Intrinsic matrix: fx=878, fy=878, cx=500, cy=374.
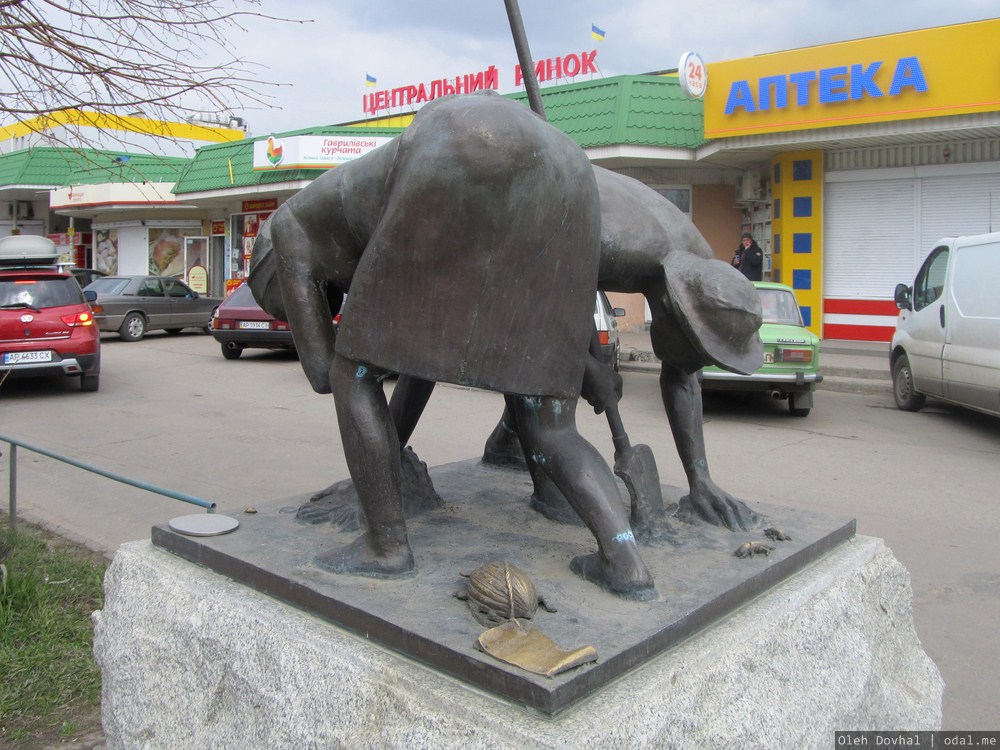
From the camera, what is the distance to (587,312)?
2.29 metres

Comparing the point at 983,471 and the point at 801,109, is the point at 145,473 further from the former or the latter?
the point at 801,109

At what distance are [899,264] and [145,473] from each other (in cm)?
1120

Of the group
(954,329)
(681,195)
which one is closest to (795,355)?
(954,329)

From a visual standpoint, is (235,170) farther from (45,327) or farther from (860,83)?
(860,83)

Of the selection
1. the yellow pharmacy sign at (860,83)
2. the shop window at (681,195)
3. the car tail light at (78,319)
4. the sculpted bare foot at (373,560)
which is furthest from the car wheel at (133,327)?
the sculpted bare foot at (373,560)

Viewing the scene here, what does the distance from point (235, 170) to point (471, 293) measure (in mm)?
20061

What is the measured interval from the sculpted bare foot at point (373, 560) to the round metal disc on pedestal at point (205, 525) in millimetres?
463

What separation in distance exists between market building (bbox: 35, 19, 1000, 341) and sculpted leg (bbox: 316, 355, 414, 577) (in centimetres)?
1072

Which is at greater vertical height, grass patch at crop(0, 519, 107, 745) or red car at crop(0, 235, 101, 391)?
red car at crop(0, 235, 101, 391)

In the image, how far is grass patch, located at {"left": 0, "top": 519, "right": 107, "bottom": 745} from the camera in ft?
9.87

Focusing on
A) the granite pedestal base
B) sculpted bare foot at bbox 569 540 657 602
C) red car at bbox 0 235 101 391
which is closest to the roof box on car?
red car at bbox 0 235 101 391

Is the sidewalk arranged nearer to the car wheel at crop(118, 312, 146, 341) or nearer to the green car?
the green car

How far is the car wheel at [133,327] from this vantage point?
16.9 m

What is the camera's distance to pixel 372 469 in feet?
7.53
